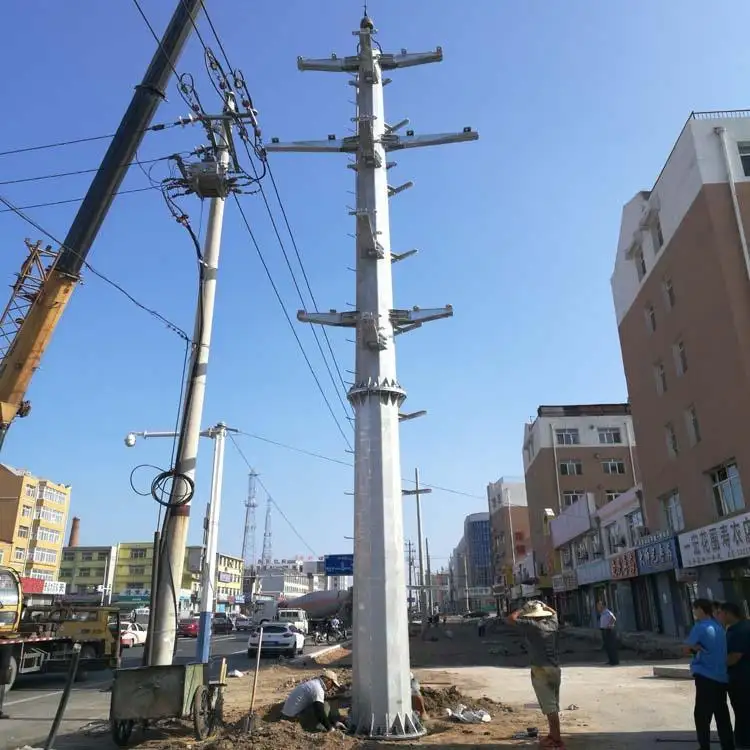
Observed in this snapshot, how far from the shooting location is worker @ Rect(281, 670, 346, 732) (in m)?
8.74

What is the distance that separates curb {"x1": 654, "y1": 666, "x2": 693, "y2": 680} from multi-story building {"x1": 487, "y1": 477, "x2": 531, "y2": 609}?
67.6 metres

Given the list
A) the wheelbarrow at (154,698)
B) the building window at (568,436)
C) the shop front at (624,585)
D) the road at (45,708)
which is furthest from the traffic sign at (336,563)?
the wheelbarrow at (154,698)

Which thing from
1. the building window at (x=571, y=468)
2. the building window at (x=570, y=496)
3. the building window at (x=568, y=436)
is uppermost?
the building window at (x=568, y=436)

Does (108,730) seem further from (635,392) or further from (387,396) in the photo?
(635,392)

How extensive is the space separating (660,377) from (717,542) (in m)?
8.46

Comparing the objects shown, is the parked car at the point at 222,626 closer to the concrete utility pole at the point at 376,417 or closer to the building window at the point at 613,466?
the building window at the point at 613,466

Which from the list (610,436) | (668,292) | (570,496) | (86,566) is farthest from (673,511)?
(86,566)

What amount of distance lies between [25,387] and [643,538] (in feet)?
83.1

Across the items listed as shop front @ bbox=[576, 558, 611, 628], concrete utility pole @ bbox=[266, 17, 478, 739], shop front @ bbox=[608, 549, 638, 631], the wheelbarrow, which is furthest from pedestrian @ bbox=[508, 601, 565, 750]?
shop front @ bbox=[576, 558, 611, 628]

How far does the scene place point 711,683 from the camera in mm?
6523

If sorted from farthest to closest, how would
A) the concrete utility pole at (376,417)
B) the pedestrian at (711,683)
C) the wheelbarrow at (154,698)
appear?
1. the wheelbarrow at (154,698)
2. the concrete utility pole at (376,417)
3. the pedestrian at (711,683)

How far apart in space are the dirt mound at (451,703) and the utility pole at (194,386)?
4275 millimetres

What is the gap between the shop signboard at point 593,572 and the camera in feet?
116

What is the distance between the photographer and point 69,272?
15062mm
